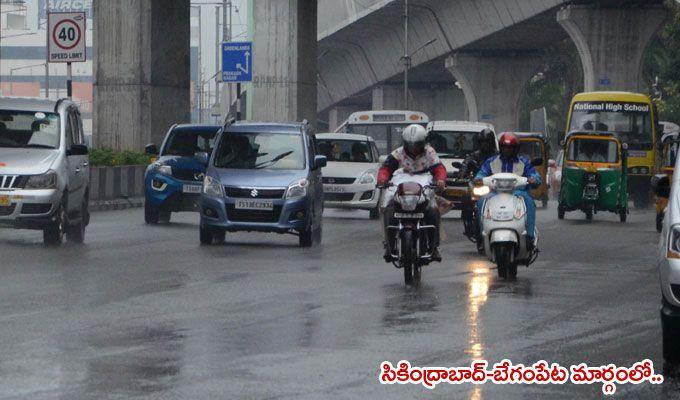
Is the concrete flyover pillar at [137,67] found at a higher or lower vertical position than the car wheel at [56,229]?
higher

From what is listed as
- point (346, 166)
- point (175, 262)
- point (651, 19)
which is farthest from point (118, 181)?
point (651, 19)

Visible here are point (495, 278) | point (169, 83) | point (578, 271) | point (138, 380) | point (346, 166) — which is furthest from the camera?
point (169, 83)

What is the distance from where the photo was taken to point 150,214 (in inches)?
1129

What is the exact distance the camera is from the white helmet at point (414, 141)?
1764cm

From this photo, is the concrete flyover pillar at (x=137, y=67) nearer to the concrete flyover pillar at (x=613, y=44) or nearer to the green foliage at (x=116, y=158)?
the green foliage at (x=116, y=158)

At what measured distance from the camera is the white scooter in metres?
17.4

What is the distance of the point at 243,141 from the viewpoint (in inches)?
941

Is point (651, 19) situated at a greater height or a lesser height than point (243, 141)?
greater

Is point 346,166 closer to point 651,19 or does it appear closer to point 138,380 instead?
point 138,380

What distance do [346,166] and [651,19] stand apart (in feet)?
98.6

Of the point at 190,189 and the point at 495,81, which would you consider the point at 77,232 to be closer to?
the point at 190,189

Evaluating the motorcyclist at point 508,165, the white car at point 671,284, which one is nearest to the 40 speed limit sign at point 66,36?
the motorcyclist at point 508,165

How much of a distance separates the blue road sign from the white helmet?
2618 centimetres

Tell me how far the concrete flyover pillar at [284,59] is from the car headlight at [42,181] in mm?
26739
